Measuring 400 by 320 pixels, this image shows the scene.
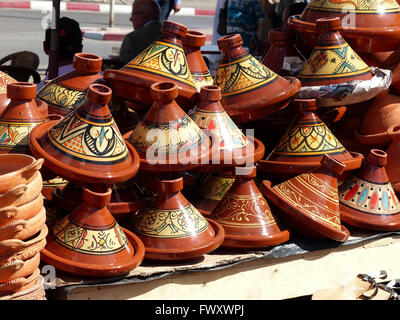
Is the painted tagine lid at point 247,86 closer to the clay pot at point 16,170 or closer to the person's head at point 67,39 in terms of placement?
the clay pot at point 16,170

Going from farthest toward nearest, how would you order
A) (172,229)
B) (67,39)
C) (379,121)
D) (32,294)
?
1. (67,39)
2. (379,121)
3. (172,229)
4. (32,294)

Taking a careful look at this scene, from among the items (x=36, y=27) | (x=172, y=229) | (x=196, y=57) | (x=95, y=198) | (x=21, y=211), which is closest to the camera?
(x=21, y=211)

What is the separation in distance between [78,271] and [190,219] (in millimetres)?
441

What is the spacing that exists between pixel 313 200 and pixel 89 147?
35.4 inches

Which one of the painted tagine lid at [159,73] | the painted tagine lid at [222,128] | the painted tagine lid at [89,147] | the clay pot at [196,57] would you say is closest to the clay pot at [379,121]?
the painted tagine lid at [222,128]

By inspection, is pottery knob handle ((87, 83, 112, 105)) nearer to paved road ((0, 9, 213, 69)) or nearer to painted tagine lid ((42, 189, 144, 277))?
painted tagine lid ((42, 189, 144, 277))

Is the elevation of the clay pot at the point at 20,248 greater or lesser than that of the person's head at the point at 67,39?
greater

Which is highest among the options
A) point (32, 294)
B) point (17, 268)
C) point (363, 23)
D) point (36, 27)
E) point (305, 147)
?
point (363, 23)

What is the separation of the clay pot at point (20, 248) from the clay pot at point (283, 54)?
156cm

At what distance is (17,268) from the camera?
5.88 feet

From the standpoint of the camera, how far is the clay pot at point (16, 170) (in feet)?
→ 5.64

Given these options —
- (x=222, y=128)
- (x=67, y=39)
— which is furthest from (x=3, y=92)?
(x=67, y=39)

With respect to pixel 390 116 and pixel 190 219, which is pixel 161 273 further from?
pixel 390 116

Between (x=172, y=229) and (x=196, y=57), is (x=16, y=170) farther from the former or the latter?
(x=196, y=57)
